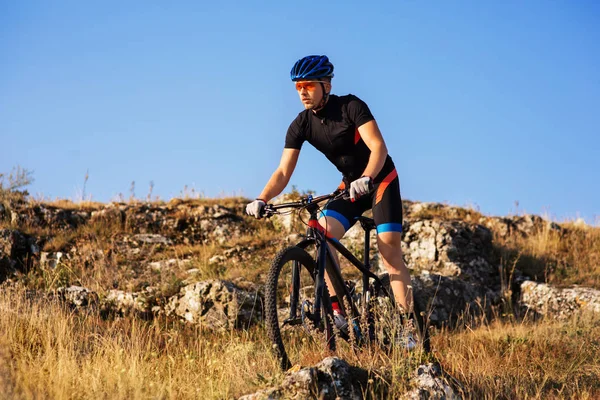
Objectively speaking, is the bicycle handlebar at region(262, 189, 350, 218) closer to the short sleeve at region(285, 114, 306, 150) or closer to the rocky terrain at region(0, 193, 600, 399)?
the short sleeve at region(285, 114, 306, 150)

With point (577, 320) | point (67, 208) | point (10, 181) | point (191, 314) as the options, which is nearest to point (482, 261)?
point (577, 320)

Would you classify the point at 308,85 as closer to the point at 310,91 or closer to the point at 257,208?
the point at 310,91

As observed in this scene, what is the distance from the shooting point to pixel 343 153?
5961 mm

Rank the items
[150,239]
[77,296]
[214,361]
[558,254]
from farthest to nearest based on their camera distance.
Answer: [558,254], [150,239], [77,296], [214,361]

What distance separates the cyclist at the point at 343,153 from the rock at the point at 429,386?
29.2 inches

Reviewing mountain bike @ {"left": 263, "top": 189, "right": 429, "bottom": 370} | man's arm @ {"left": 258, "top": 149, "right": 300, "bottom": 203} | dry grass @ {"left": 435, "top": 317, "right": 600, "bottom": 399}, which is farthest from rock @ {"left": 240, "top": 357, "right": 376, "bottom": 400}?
man's arm @ {"left": 258, "top": 149, "right": 300, "bottom": 203}

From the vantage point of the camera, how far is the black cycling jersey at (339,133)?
18.8 feet

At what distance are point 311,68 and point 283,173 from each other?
3.17 feet

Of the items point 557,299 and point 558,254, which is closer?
point 557,299

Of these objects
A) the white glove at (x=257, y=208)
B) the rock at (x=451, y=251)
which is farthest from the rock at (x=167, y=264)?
the white glove at (x=257, y=208)

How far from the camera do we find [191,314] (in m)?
8.54

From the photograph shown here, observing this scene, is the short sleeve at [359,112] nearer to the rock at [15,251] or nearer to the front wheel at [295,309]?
the front wheel at [295,309]

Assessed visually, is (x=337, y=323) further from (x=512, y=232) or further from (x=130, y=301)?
(x=512, y=232)

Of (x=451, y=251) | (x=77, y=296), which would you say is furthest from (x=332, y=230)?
(x=451, y=251)
